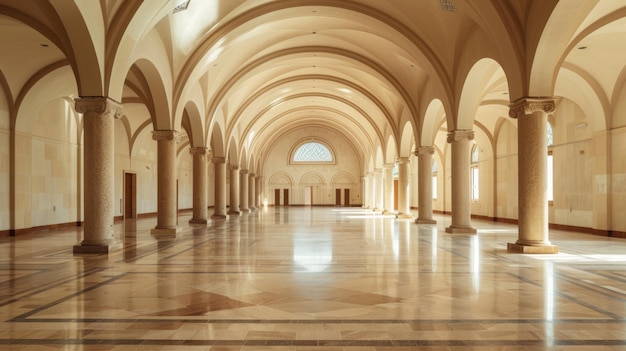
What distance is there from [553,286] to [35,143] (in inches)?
677

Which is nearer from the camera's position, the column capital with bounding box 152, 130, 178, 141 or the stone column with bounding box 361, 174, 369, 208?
the column capital with bounding box 152, 130, 178, 141

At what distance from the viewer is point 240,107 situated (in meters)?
25.8

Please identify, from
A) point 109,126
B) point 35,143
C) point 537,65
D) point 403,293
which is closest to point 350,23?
point 537,65

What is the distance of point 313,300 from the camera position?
222 inches

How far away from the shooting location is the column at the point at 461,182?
1495 cm

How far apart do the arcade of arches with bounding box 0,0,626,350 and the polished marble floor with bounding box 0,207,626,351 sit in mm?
2219

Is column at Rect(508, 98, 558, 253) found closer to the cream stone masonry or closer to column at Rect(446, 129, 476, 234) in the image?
column at Rect(446, 129, 476, 234)

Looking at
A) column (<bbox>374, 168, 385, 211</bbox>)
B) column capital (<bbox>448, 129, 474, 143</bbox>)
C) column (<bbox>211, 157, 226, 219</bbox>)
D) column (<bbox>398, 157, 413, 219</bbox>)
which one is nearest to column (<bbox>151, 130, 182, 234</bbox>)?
column (<bbox>211, 157, 226, 219</bbox>)

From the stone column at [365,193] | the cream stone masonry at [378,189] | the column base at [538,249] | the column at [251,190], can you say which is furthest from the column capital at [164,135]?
the stone column at [365,193]

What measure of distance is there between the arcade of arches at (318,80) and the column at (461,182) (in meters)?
0.05

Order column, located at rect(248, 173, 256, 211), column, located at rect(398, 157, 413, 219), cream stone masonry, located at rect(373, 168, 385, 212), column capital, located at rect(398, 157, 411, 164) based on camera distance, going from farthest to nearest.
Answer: column, located at rect(248, 173, 256, 211) → cream stone masonry, located at rect(373, 168, 385, 212) → column capital, located at rect(398, 157, 411, 164) → column, located at rect(398, 157, 413, 219)

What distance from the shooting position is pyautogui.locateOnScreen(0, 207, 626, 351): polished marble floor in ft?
13.7

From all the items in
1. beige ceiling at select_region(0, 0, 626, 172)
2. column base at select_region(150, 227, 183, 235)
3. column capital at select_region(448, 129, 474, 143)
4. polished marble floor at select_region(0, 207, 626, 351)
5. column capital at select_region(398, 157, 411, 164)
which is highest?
beige ceiling at select_region(0, 0, 626, 172)

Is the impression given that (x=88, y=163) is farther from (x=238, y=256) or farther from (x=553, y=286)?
(x=553, y=286)
